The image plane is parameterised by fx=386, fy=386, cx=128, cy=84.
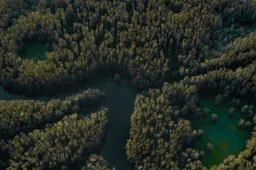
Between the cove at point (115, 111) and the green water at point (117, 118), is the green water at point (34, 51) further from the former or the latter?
the green water at point (117, 118)

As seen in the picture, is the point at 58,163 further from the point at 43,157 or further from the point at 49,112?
the point at 49,112

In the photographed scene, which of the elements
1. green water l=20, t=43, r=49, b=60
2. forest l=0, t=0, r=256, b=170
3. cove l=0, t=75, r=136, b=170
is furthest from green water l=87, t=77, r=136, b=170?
green water l=20, t=43, r=49, b=60

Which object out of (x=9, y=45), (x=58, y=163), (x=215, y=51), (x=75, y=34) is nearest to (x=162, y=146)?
(x=58, y=163)

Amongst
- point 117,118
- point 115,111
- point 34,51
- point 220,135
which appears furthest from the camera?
point 34,51

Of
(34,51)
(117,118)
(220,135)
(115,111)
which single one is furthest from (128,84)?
(34,51)

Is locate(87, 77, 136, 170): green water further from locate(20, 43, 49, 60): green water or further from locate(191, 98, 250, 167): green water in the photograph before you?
locate(20, 43, 49, 60): green water

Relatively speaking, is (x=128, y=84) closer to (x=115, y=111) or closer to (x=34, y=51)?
(x=115, y=111)

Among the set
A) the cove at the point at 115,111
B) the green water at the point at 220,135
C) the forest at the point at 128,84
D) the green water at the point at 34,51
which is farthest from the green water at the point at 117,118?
the green water at the point at 34,51
